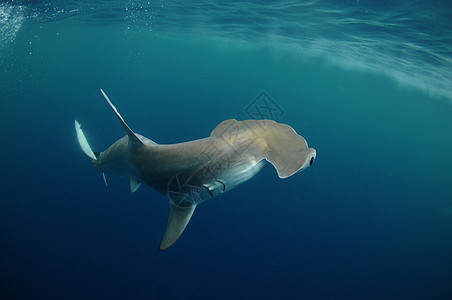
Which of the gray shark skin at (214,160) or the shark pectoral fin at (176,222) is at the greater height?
the gray shark skin at (214,160)

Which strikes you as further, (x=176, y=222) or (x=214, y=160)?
(x=176, y=222)

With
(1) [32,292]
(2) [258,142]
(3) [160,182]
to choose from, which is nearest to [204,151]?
(2) [258,142]

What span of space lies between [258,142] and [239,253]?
377 inches

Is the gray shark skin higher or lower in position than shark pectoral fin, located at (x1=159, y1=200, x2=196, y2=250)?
higher

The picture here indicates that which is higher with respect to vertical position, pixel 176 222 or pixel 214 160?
pixel 214 160

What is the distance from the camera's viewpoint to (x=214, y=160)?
264cm

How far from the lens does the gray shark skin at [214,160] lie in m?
2.61

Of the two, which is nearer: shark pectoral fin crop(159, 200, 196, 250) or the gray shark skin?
the gray shark skin

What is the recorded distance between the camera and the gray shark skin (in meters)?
2.61

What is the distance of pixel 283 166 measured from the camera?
2498 mm

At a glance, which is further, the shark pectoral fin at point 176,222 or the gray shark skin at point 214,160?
the shark pectoral fin at point 176,222

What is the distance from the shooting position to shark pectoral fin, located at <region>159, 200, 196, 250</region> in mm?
2959

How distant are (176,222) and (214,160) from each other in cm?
110

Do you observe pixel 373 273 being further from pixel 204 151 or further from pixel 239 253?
pixel 204 151
